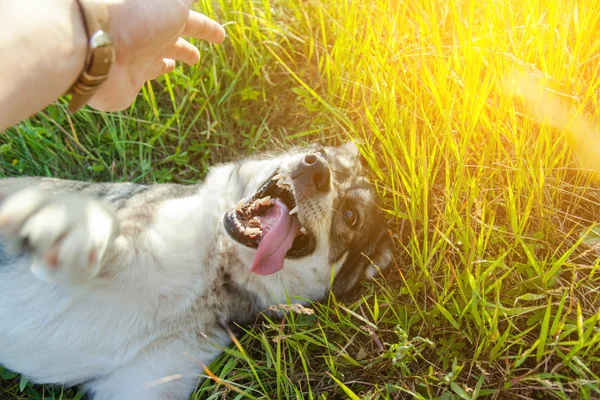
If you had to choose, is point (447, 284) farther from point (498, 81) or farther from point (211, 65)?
point (211, 65)

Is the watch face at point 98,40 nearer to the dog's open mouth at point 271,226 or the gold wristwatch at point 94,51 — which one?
the gold wristwatch at point 94,51

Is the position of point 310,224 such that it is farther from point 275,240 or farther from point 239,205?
Result: point 239,205

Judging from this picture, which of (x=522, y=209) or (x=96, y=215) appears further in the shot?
(x=522, y=209)

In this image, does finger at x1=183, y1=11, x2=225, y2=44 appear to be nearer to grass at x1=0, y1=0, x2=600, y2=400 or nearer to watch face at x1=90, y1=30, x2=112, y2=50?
grass at x1=0, y1=0, x2=600, y2=400

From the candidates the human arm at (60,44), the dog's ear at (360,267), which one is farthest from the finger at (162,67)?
the dog's ear at (360,267)

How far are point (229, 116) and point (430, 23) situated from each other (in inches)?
70.6

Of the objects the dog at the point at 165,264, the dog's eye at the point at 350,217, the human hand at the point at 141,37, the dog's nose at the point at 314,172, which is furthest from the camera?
the dog's eye at the point at 350,217

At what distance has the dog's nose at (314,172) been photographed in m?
3.06

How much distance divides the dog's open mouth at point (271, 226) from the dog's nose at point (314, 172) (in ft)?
0.37

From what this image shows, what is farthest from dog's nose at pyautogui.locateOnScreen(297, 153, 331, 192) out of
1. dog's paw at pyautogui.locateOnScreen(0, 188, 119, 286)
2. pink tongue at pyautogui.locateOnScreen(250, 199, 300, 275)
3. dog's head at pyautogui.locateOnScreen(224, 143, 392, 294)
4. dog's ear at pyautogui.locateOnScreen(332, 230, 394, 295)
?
dog's paw at pyautogui.locateOnScreen(0, 188, 119, 286)

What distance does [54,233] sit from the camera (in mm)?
2336

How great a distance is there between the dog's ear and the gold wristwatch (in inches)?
70.8

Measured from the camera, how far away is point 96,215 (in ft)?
8.28

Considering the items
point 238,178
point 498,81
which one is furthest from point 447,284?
point 238,178
